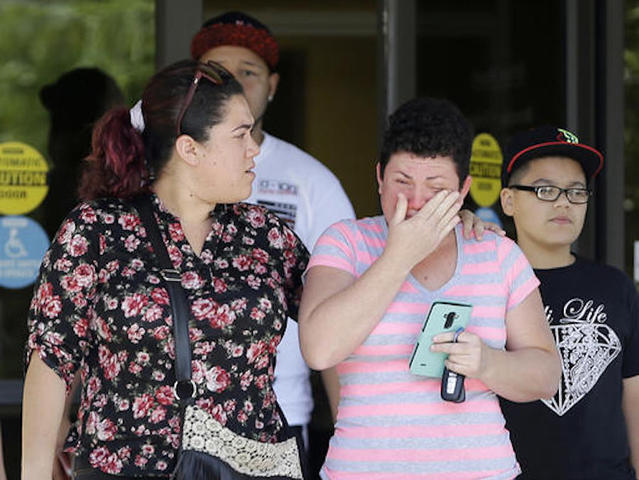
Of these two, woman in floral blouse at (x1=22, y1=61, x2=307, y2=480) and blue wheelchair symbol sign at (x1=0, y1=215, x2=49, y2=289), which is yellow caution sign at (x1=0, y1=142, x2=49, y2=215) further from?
woman in floral blouse at (x1=22, y1=61, x2=307, y2=480)

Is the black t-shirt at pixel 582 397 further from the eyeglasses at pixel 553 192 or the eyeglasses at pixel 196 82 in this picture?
the eyeglasses at pixel 196 82

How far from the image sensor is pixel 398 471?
7.85 ft

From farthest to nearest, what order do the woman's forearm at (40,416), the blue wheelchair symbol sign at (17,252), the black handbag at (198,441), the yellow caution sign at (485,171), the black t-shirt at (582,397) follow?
the blue wheelchair symbol sign at (17,252), the yellow caution sign at (485,171), the black t-shirt at (582,397), the woman's forearm at (40,416), the black handbag at (198,441)

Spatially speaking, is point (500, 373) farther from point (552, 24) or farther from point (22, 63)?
point (22, 63)

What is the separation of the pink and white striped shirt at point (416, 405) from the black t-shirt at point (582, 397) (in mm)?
619

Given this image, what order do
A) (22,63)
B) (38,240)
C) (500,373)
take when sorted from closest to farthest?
(500,373) → (38,240) → (22,63)

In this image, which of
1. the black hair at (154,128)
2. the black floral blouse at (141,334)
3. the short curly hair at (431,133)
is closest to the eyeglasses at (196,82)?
the black hair at (154,128)

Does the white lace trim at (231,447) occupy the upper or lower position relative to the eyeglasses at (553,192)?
lower

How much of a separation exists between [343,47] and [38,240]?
3.91 meters

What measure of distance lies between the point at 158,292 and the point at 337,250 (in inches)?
16.2

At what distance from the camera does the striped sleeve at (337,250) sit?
2.50m

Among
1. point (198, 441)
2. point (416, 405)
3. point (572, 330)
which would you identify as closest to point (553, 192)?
point (572, 330)

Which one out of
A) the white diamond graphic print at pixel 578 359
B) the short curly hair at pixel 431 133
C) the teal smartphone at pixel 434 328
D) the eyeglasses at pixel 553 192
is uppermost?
the short curly hair at pixel 431 133

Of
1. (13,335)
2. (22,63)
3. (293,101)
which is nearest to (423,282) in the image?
(13,335)
